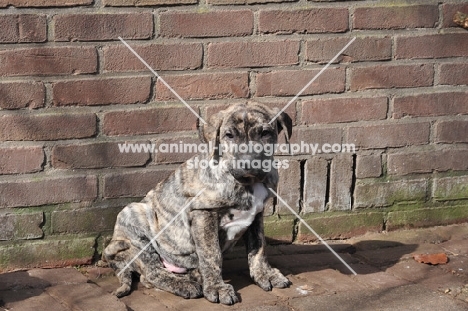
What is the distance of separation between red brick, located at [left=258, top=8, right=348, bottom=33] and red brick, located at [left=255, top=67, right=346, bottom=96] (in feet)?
0.96

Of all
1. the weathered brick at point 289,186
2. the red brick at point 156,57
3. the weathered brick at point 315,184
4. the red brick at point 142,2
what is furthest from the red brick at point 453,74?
the red brick at point 142,2

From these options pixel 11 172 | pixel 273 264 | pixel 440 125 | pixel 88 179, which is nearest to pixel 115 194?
pixel 88 179

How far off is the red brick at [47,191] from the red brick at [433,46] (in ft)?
8.08

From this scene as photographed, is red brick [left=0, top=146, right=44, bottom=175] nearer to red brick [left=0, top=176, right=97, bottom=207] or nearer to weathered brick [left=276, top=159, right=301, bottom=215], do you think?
red brick [left=0, top=176, right=97, bottom=207]

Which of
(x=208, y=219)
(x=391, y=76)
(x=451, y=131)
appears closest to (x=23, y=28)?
(x=208, y=219)

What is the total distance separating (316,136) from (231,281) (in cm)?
129

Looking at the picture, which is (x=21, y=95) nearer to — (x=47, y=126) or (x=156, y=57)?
(x=47, y=126)

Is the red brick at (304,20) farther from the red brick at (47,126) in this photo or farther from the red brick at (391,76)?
the red brick at (47,126)

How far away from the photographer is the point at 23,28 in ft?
17.3

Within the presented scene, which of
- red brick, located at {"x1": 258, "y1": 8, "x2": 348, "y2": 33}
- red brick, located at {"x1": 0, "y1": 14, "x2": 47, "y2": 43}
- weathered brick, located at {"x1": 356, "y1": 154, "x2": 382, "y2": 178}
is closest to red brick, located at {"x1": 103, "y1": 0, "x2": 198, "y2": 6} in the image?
red brick, located at {"x1": 0, "y1": 14, "x2": 47, "y2": 43}

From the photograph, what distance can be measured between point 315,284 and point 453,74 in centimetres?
209

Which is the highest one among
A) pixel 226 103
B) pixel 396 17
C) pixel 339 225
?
pixel 396 17

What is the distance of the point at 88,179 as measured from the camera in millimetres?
5598

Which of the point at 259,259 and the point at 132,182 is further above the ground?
the point at 132,182
